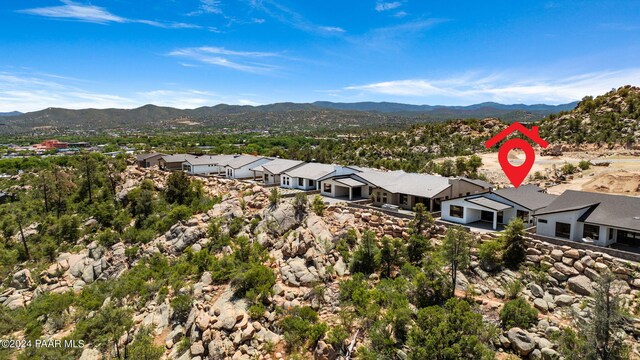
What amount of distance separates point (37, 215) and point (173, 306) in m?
35.2

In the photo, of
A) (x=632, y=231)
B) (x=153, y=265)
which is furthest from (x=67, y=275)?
(x=632, y=231)

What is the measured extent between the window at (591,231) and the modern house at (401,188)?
31.9ft

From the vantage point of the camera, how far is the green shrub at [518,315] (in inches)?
687

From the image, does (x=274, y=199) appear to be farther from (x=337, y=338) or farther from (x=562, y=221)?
(x=562, y=221)

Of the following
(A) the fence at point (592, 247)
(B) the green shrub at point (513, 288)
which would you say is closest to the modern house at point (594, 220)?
(A) the fence at point (592, 247)

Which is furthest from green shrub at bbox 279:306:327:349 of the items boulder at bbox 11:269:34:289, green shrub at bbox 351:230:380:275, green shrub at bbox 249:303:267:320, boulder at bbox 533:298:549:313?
boulder at bbox 11:269:34:289

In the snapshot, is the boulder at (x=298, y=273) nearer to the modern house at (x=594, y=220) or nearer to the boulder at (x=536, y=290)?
the boulder at (x=536, y=290)

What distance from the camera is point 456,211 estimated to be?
27.4 meters

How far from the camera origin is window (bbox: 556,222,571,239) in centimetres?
2284

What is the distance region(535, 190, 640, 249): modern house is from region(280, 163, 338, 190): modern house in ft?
64.4

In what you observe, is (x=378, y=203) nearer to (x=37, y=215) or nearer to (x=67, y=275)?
(x=67, y=275)

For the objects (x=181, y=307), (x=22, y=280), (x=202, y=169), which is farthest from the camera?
(x=202, y=169)

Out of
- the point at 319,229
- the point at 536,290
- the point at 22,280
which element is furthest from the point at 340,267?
the point at 22,280

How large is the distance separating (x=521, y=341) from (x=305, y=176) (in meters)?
25.4
